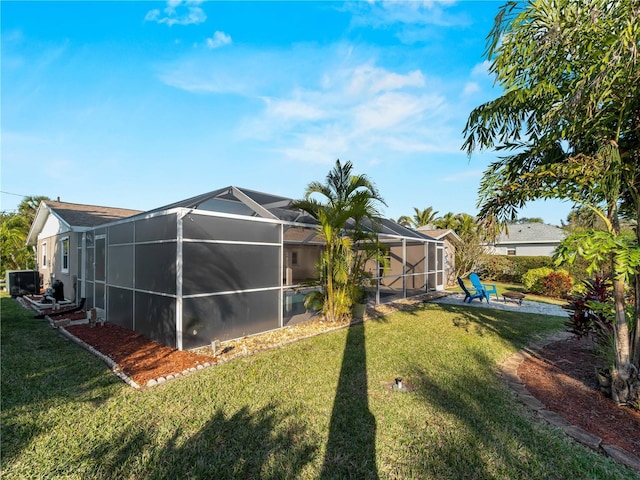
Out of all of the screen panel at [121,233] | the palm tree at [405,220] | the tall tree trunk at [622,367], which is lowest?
the tall tree trunk at [622,367]

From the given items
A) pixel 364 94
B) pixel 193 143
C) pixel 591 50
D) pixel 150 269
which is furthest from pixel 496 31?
pixel 193 143

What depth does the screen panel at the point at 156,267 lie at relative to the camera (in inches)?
241

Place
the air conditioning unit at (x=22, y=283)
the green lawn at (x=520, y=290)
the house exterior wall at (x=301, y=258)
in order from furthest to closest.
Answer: the air conditioning unit at (x=22, y=283)
the house exterior wall at (x=301, y=258)
the green lawn at (x=520, y=290)

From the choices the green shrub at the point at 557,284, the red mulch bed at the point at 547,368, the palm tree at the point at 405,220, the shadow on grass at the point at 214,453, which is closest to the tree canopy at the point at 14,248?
the red mulch bed at the point at 547,368

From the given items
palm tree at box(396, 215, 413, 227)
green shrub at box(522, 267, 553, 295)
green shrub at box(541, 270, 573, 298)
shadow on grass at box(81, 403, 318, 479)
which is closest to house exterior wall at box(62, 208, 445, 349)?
shadow on grass at box(81, 403, 318, 479)

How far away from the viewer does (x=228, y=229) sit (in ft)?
22.1

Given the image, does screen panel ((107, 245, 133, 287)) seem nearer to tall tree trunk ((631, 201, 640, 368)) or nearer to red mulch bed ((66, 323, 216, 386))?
red mulch bed ((66, 323, 216, 386))

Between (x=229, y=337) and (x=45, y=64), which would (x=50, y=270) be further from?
(x=229, y=337)

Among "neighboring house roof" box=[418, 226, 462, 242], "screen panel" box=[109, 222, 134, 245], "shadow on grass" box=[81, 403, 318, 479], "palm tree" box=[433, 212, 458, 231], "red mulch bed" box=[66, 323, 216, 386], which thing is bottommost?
"red mulch bed" box=[66, 323, 216, 386]

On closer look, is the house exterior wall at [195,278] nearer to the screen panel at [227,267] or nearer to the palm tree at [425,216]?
the screen panel at [227,267]

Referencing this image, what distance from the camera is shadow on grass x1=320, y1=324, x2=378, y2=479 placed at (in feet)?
8.94

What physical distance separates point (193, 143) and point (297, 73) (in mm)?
4975

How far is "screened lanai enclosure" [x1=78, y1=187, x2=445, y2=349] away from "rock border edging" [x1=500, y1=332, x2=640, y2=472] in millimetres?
5085

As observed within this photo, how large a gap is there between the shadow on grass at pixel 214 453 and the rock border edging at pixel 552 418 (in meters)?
2.89
